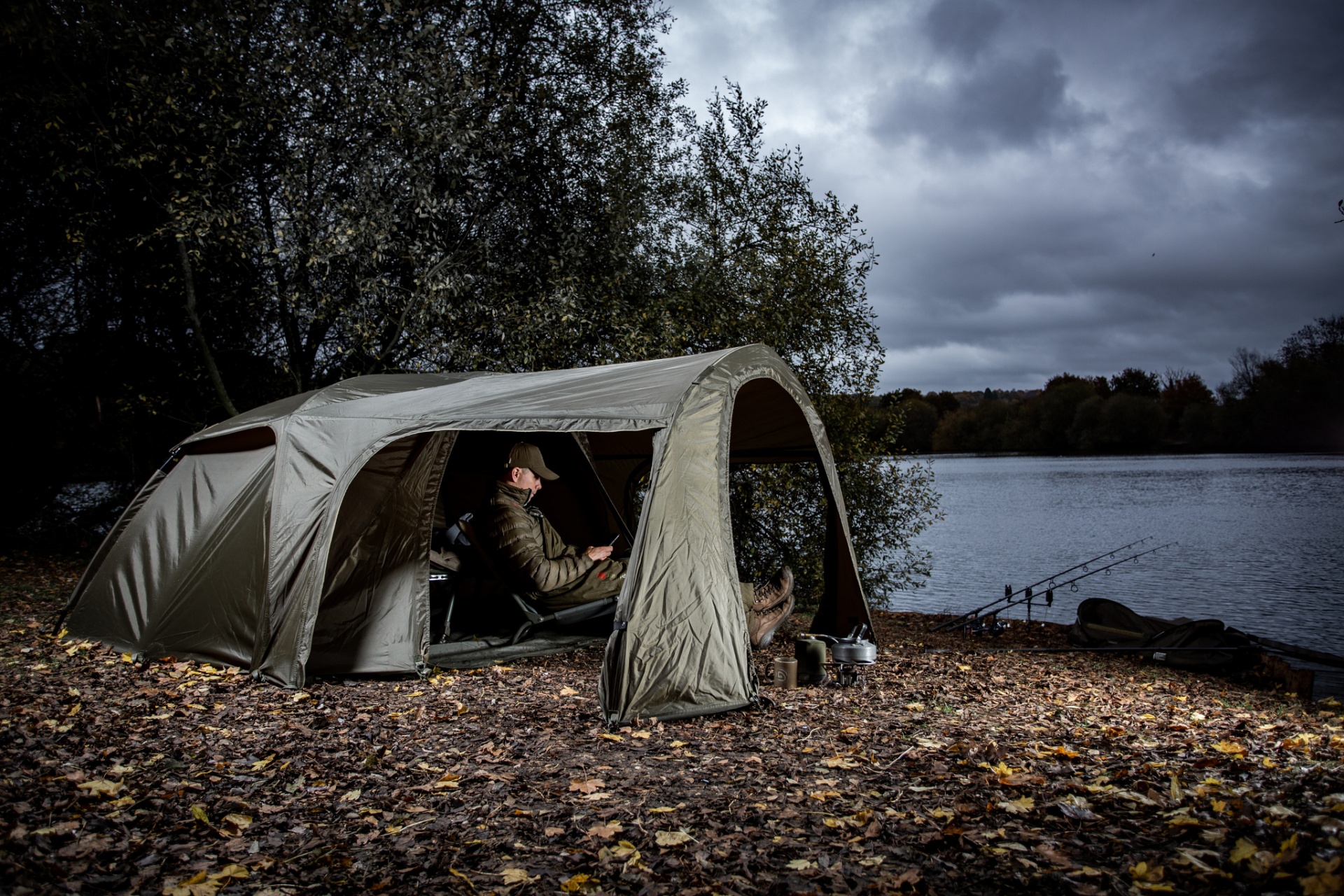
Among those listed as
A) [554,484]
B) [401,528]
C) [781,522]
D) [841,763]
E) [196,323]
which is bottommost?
[841,763]

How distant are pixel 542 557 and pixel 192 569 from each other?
2581 mm

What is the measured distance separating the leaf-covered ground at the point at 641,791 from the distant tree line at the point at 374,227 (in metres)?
5.50

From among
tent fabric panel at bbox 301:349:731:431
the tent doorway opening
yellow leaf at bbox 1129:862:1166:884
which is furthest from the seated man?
yellow leaf at bbox 1129:862:1166:884

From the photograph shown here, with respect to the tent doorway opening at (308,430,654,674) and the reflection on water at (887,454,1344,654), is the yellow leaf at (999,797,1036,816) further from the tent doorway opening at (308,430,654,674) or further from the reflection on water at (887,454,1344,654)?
the reflection on water at (887,454,1344,654)

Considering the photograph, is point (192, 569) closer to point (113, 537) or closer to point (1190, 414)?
point (113, 537)

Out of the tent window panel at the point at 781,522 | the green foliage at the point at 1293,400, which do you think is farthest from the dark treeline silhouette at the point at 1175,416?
the tent window panel at the point at 781,522

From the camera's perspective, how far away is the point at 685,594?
4.89 meters

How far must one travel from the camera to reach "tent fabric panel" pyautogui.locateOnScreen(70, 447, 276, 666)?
19.6 feet

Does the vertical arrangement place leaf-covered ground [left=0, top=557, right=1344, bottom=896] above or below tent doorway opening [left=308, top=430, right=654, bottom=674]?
below

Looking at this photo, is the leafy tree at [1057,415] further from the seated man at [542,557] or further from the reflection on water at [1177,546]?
the seated man at [542,557]

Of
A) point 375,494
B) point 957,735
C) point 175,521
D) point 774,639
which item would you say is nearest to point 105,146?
point 175,521

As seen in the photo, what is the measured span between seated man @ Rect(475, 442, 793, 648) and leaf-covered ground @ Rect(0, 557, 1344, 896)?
0.92 metres

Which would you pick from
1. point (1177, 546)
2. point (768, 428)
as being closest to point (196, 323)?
point (768, 428)

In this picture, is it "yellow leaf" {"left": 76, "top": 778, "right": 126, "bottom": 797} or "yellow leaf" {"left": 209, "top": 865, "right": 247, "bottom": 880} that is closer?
"yellow leaf" {"left": 209, "top": 865, "right": 247, "bottom": 880}
